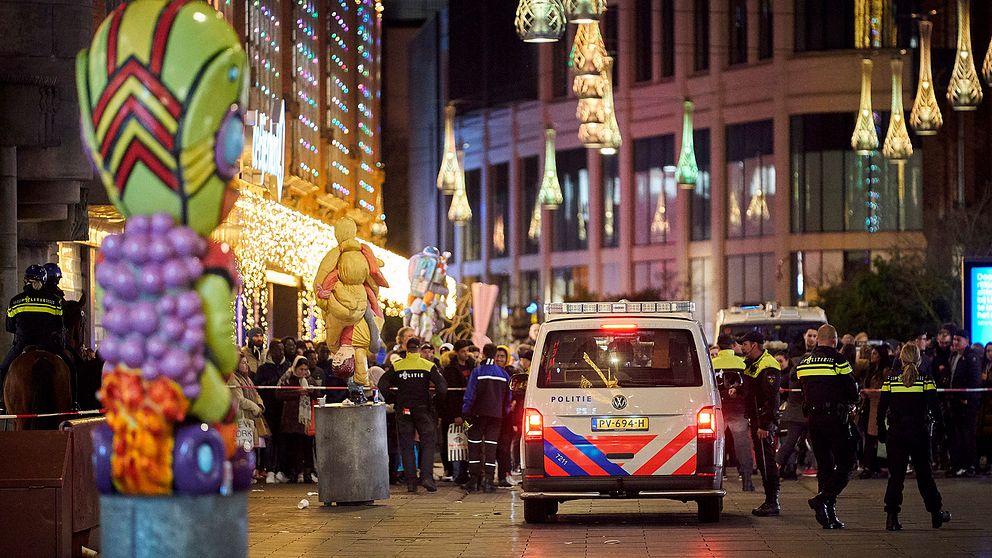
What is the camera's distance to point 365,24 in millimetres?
60500

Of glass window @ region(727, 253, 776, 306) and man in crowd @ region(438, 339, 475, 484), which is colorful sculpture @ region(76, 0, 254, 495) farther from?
glass window @ region(727, 253, 776, 306)

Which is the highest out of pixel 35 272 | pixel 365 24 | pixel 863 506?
pixel 365 24

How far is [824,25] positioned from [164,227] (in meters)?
65.0

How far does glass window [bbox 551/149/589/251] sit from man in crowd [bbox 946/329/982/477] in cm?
5702

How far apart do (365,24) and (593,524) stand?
1748 inches

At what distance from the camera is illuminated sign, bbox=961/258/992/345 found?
91.4 feet

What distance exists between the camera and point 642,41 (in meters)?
79.4

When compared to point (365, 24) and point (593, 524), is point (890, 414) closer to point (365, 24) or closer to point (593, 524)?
point (593, 524)

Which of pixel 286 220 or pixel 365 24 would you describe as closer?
pixel 286 220

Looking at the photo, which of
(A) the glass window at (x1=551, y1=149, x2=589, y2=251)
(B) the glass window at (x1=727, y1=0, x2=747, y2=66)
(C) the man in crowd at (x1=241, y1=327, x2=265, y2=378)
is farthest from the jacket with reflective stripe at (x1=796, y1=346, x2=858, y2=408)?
(A) the glass window at (x1=551, y1=149, x2=589, y2=251)

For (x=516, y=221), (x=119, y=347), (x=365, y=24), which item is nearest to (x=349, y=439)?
(x=119, y=347)

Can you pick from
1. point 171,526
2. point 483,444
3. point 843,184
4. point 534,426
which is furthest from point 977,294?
point 843,184

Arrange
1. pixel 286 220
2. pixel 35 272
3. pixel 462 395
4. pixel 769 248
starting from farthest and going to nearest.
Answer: pixel 769 248 → pixel 286 220 → pixel 462 395 → pixel 35 272

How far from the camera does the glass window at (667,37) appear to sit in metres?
77.4
